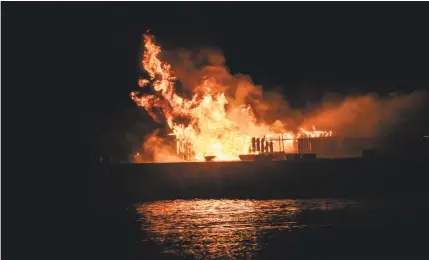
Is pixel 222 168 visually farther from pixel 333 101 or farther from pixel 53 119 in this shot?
pixel 53 119

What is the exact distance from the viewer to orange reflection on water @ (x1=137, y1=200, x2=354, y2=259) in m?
29.9

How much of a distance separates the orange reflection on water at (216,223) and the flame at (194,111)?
1200 cm

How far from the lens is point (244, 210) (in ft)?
137

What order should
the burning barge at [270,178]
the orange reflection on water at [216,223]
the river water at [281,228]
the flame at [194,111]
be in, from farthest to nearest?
1. the flame at [194,111]
2. the burning barge at [270,178]
3. the orange reflection on water at [216,223]
4. the river water at [281,228]

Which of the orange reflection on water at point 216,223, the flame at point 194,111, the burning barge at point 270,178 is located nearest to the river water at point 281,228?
the orange reflection on water at point 216,223

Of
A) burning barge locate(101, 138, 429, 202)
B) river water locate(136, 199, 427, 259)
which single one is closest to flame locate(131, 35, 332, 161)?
burning barge locate(101, 138, 429, 202)

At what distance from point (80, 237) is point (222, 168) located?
19.2 metres

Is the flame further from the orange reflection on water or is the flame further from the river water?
the river water

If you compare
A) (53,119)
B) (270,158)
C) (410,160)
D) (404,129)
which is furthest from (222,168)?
(53,119)

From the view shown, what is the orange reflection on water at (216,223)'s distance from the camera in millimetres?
29906

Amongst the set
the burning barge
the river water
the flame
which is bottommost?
the river water

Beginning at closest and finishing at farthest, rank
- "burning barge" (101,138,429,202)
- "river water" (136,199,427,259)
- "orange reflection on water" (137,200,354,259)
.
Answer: "river water" (136,199,427,259) → "orange reflection on water" (137,200,354,259) → "burning barge" (101,138,429,202)

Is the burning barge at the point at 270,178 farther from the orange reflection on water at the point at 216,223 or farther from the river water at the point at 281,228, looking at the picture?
the river water at the point at 281,228

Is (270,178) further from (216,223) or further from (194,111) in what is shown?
(216,223)
